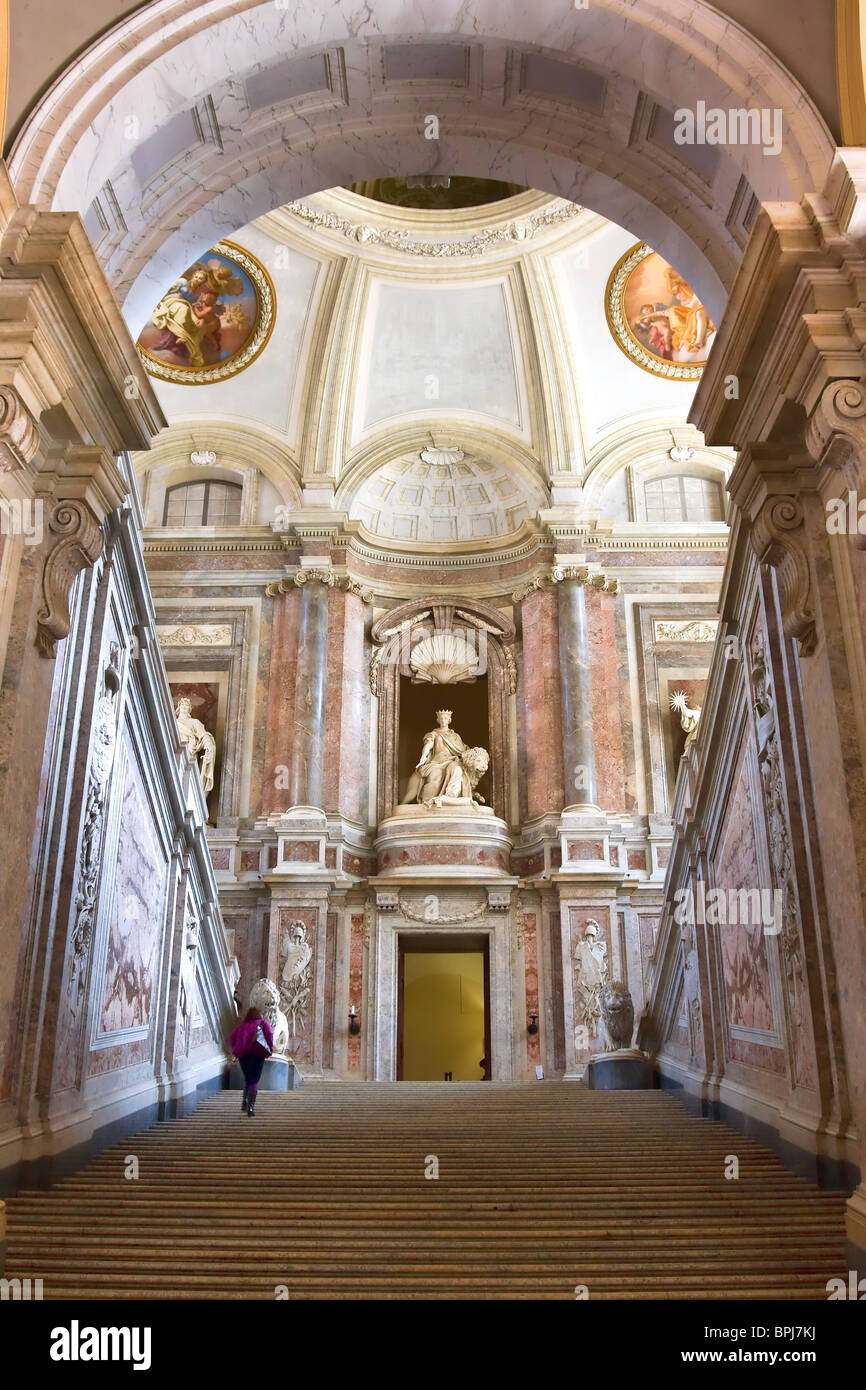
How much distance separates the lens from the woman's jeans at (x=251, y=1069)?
795 centimetres

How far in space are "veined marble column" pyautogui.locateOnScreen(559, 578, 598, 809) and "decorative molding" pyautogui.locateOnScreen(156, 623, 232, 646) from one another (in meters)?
5.26

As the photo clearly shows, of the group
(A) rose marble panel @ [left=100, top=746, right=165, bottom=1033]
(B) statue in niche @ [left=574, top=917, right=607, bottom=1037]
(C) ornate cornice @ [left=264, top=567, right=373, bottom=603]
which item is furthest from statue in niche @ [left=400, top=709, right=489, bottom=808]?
(A) rose marble panel @ [left=100, top=746, right=165, bottom=1033]

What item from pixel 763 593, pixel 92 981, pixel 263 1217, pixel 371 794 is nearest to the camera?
pixel 263 1217

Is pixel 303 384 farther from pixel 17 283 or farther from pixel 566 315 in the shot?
pixel 17 283

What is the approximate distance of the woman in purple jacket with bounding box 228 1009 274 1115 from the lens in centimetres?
795

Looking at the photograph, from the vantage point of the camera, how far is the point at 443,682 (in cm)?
1789

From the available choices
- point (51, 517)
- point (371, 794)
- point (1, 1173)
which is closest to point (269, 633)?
point (371, 794)

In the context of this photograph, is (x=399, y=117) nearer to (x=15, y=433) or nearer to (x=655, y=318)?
(x=15, y=433)

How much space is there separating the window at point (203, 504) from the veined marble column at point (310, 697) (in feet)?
7.86

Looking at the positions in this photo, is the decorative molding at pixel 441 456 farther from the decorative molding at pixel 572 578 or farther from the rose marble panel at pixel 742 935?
the rose marble panel at pixel 742 935

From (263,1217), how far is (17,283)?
4302 millimetres

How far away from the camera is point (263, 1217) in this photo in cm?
471

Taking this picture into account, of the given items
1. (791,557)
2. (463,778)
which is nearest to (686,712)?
(463,778)

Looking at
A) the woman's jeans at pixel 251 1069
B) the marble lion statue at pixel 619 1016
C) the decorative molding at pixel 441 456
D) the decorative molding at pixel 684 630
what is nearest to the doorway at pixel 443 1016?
the decorative molding at pixel 684 630
